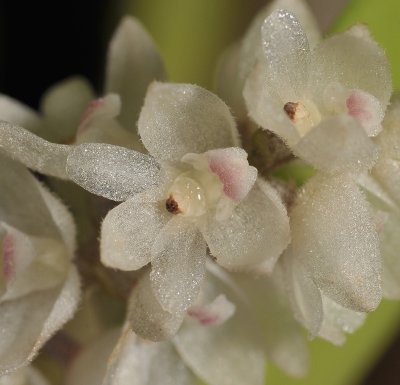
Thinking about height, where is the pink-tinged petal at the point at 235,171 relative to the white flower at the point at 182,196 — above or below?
above

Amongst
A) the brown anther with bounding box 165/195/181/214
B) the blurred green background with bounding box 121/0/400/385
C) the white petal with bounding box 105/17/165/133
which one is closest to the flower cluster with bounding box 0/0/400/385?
the brown anther with bounding box 165/195/181/214

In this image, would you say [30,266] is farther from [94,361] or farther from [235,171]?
[235,171]

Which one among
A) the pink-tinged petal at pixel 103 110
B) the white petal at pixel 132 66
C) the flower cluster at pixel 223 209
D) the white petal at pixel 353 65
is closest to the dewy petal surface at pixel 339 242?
the flower cluster at pixel 223 209

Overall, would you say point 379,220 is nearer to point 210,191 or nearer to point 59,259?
point 210,191

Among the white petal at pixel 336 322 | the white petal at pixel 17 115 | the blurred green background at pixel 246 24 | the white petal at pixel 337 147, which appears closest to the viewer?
the white petal at pixel 337 147

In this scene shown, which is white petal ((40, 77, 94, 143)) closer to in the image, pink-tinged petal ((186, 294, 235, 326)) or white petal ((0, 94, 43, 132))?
white petal ((0, 94, 43, 132))

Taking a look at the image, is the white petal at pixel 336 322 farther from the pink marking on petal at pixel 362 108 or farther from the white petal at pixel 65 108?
the white petal at pixel 65 108

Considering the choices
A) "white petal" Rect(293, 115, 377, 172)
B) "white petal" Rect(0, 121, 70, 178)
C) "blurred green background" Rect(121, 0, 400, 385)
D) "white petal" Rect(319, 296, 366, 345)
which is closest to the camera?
"white petal" Rect(293, 115, 377, 172)

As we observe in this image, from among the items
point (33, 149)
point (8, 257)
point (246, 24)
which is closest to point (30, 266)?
point (8, 257)
